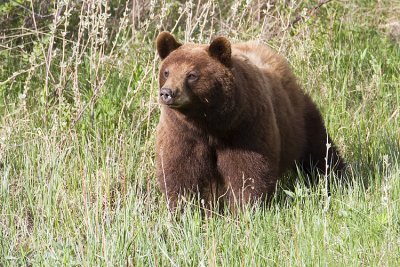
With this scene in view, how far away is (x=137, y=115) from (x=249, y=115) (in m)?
1.49

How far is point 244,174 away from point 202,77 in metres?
0.70

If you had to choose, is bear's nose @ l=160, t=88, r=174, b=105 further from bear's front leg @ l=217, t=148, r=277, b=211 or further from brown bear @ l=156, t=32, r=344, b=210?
bear's front leg @ l=217, t=148, r=277, b=211

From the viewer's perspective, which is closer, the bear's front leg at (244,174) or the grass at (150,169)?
the grass at (150,169)

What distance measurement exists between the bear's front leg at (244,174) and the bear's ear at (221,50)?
59 centimetres

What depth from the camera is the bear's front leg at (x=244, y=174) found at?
19.4ft

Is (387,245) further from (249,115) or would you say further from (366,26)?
(366,26)

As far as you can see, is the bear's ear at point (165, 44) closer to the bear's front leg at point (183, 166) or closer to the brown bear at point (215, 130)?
the brown bear at point (215, 130)

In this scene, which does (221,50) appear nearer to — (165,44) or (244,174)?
(165,44)

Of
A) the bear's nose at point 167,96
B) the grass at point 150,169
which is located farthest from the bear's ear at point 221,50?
the grass at point 150,169

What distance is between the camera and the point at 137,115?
7.18 m

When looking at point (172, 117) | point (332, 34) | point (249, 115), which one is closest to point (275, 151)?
point (249, 115)

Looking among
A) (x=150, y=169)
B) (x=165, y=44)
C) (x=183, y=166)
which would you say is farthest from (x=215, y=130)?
(x=150, y=169)

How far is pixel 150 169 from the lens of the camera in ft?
21.6

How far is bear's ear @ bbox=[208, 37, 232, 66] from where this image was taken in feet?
19.1
